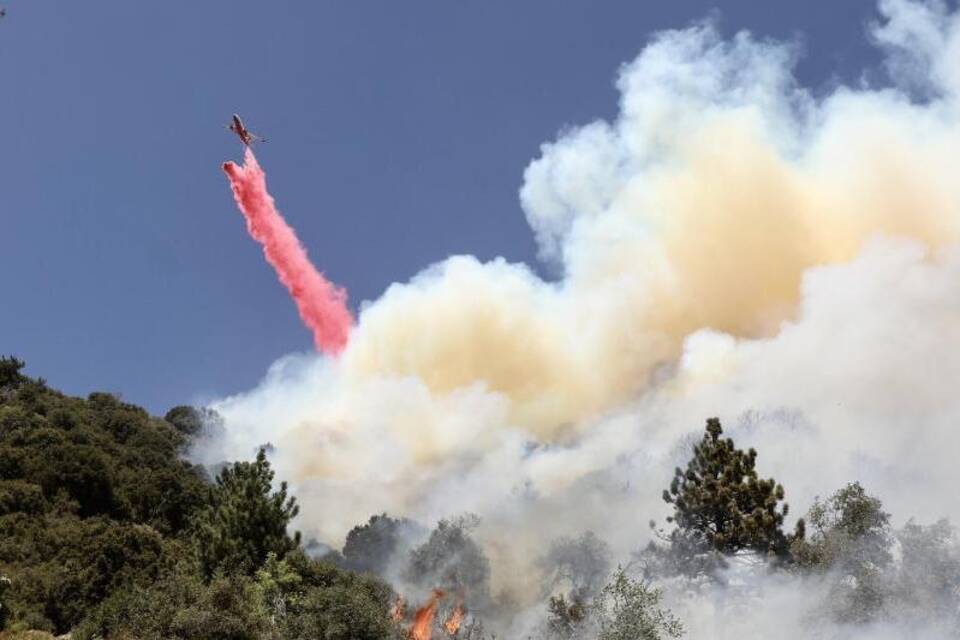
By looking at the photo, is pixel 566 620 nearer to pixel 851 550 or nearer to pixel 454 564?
pixel 851 550

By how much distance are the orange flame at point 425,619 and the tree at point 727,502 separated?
2446 centimetres

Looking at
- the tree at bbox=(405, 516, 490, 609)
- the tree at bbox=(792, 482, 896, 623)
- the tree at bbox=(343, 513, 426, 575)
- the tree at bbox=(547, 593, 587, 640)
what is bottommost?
the tree at bbox=(547, 593, 587, 640)

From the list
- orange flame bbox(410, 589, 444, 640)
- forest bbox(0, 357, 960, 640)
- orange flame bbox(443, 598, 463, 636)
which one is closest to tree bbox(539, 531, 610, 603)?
forest bbox(0, 357, 960, 640)

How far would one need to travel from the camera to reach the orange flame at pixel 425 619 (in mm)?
71062

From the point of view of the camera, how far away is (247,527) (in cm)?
5747

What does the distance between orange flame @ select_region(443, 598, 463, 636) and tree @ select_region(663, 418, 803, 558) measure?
75.1 feet

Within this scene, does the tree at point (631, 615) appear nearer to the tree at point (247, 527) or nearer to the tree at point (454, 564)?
the tree at point (247, 527)

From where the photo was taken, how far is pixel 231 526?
5728cm

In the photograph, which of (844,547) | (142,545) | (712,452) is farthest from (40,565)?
(844,547)

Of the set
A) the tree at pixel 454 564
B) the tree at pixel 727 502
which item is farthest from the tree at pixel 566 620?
the tree at pixel 454 564

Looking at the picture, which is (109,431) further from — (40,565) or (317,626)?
(317,626)

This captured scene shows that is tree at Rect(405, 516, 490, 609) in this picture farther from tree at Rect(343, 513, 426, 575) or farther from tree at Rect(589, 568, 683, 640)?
tree at Rect(589, 568, 683, 640)

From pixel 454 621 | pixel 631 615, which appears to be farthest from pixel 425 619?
pixel 631 615

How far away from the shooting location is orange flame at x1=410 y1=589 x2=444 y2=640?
71062 millimetres
